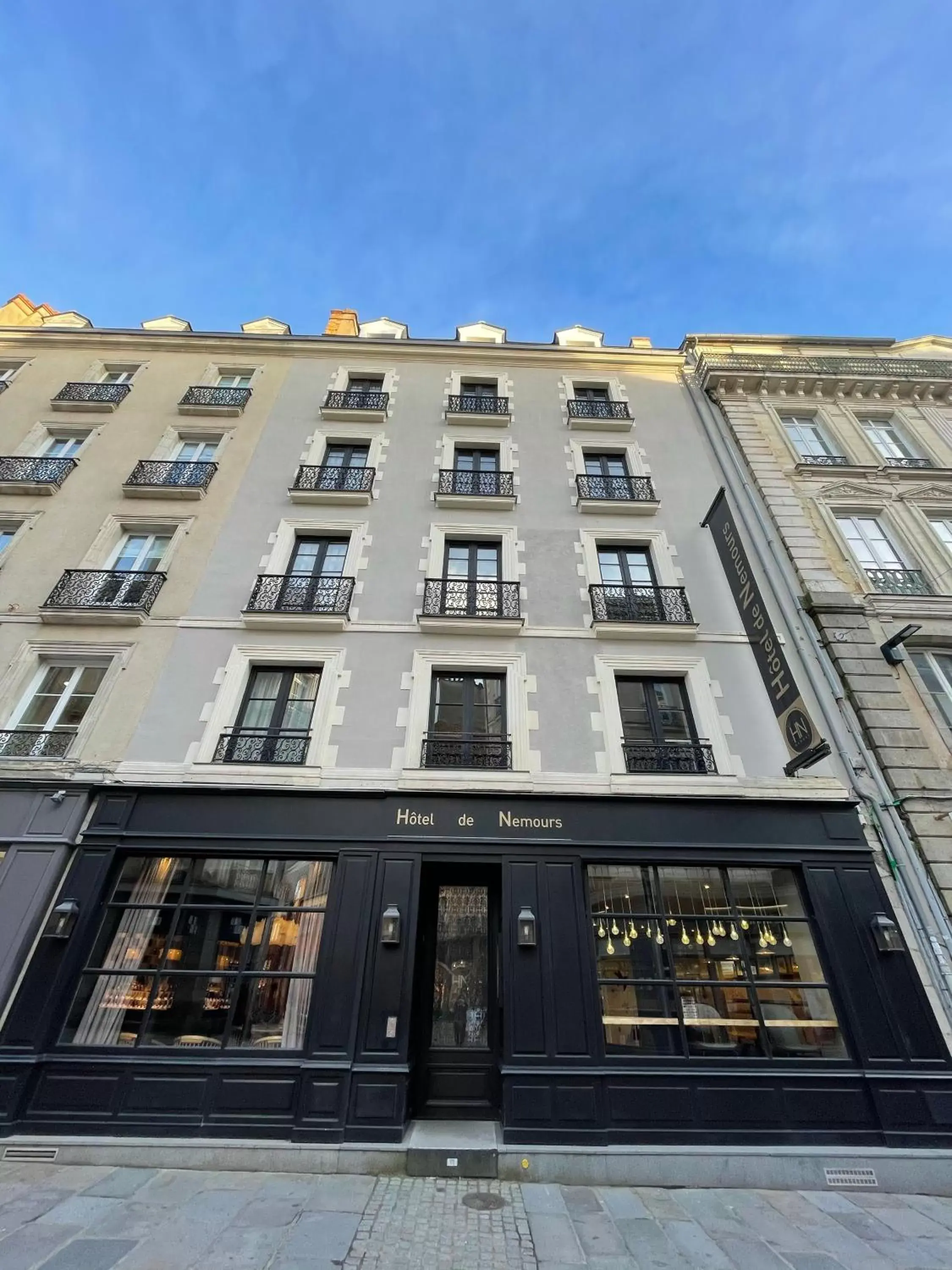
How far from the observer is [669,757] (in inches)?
312

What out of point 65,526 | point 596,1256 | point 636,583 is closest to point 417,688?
point 636,583

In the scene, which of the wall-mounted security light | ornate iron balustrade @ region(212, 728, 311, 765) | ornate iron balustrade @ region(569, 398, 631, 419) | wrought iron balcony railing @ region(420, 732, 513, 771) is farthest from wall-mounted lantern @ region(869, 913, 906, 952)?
ornate iron balustrade @ region(569, 398, 631, 419)

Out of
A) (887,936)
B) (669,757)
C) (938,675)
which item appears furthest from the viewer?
(938,675)

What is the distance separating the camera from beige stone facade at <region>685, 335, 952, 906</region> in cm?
803

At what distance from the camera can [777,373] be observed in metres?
13.3

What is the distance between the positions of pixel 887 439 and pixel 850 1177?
13971 millimetres

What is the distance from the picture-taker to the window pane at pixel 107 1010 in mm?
6207

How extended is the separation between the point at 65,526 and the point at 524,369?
11.5 meters

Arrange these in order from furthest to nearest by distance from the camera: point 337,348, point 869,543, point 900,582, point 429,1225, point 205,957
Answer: point 337,348 < point 869,543 < point 900,582 < point 205,957 < point 429,1225

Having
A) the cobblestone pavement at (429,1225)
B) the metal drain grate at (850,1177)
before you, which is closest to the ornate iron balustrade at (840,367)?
the metal drain grate at (850,1177)

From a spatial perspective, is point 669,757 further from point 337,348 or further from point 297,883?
point 337,348

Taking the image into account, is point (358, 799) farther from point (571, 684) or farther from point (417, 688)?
point (571, 684)

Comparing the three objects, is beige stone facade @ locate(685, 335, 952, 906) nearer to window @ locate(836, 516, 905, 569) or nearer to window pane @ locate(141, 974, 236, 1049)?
window @ locate(836, 516, 905, 569)

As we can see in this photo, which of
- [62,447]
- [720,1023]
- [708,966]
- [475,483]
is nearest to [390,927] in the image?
[708,966]
